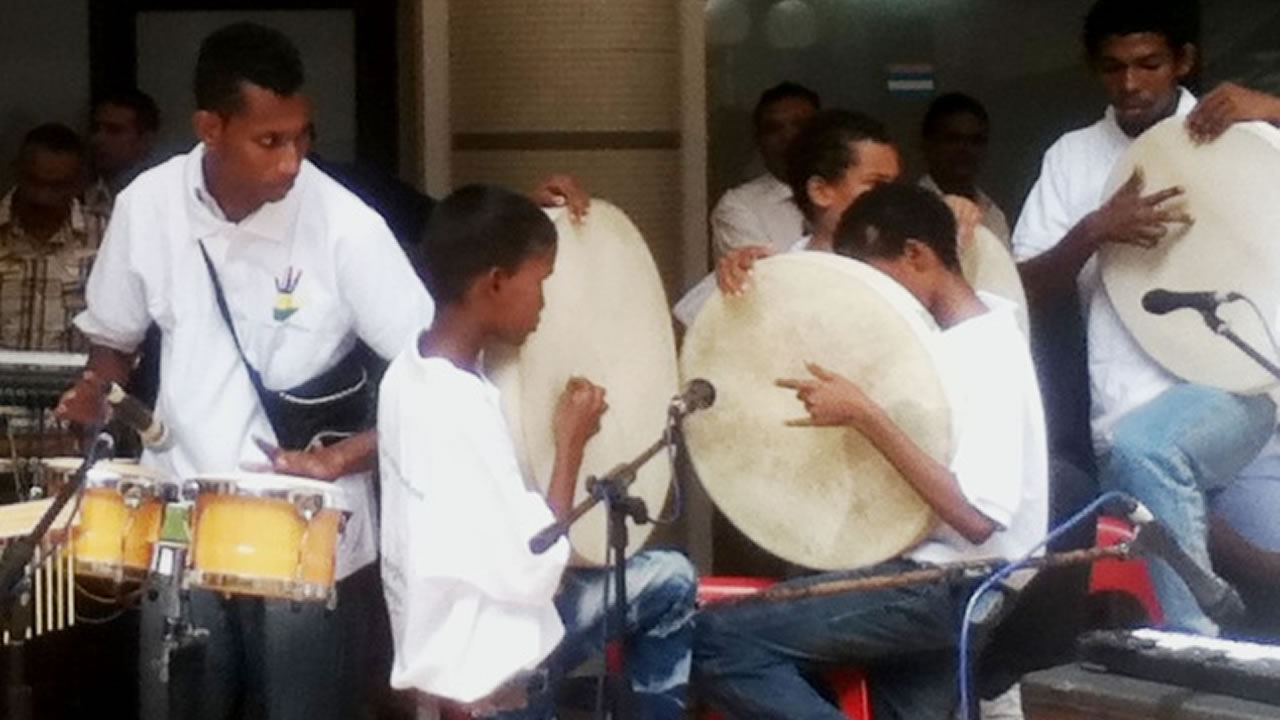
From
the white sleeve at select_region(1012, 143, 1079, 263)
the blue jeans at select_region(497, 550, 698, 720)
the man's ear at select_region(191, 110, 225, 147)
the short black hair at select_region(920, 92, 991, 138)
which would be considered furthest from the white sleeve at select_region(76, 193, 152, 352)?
the short black hair at select_region(920, 92, 991, 138)

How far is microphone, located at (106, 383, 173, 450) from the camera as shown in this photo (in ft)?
13.5

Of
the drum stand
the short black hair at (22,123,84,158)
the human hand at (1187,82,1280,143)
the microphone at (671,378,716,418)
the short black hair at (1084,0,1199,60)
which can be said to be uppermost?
the short black hair at (1084,0,1199,60)

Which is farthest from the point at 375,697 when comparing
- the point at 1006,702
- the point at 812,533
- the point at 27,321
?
the point at 27,321

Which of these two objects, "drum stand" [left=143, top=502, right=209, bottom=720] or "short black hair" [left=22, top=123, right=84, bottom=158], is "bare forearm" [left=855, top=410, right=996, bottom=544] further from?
"short black hair" [left=22, top=123, right=84, bottom=158]

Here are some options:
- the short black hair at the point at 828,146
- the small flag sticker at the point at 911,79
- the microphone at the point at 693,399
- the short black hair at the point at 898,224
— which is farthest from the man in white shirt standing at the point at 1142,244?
the small flag sticker at the point at 911,79

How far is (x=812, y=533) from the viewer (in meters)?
4.53

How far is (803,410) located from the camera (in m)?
4.51

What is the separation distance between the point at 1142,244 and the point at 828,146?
0.74 m

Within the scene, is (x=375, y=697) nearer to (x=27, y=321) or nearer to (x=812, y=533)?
(x=812, y=533)

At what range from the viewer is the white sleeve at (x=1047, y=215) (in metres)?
5.46

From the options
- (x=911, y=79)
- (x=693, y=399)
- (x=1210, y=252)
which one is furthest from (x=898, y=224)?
(x=911, y=79)

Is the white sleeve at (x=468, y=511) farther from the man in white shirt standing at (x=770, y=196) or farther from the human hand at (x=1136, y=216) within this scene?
the man in white shirt standing at (x=770, y=196)

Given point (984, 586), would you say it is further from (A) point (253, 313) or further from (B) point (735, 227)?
(B) point (735, 227)

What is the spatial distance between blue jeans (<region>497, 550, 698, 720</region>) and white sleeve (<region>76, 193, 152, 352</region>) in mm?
997
